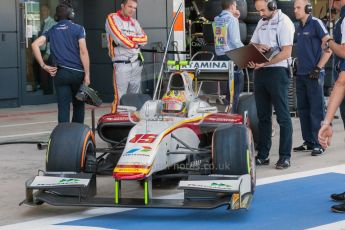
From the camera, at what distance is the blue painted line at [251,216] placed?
657 centimetres

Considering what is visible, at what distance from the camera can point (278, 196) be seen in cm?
766

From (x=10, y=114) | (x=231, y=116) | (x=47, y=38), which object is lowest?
(x=10, y=114)

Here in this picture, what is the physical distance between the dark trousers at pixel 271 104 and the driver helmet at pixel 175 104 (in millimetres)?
1543

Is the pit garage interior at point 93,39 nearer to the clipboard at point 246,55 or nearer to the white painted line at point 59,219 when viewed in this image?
the clipboard at point 246,55

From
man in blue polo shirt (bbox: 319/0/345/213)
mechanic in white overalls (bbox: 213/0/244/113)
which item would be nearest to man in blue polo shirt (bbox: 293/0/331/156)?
mechanic in white overalls (bbox: 213/0/244/113)

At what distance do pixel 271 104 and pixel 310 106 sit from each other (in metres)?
0.90

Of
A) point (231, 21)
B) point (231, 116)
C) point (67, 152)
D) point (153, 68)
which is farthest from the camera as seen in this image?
point (153, 68)

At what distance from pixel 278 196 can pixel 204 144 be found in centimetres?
101

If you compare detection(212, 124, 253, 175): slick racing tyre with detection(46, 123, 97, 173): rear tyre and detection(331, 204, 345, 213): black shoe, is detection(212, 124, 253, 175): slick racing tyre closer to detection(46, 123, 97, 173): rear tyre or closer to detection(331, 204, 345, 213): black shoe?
detection(331, 204, 345, 213): black shoe

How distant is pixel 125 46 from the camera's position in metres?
11.1

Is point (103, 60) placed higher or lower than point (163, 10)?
lower

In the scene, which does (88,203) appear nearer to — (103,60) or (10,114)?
(10,114)

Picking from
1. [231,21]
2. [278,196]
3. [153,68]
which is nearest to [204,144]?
[278,196]

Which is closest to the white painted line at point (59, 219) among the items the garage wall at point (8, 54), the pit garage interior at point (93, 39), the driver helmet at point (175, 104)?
the driver helmet at point (175, 104)
